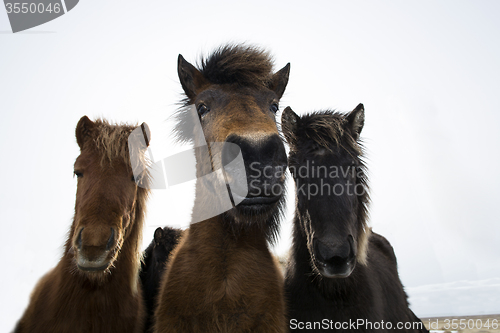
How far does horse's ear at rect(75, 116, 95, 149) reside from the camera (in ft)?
11.0

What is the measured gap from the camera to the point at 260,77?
10.6ft

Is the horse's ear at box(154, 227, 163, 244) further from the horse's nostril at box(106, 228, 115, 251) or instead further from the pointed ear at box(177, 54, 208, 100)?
the pointed ear at box(177, 54, 208, 100)

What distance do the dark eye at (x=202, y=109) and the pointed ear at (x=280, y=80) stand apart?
862 mm

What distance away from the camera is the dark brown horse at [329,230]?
2.80 m

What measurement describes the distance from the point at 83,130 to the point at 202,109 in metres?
1.44

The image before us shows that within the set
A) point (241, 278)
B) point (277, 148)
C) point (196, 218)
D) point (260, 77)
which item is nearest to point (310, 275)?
point (241, 278)

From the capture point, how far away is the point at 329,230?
2771 millimetres

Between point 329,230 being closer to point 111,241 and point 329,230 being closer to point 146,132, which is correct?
point 111,241

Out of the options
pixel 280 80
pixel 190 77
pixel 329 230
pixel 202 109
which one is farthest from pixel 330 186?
pixel 190 77

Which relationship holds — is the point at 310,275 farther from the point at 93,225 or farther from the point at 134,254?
the point at 93,225

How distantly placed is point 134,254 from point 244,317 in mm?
1528

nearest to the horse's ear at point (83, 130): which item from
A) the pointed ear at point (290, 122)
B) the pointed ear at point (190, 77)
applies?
the pointed ear at point (190, 77)

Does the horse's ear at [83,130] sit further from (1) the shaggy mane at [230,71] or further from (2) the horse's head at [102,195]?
(1) the shaggy mane at [230,71]

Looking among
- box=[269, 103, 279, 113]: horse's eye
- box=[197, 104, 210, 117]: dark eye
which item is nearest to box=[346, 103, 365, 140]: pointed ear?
box=[269, 103, 279, 113]: horse's eye
